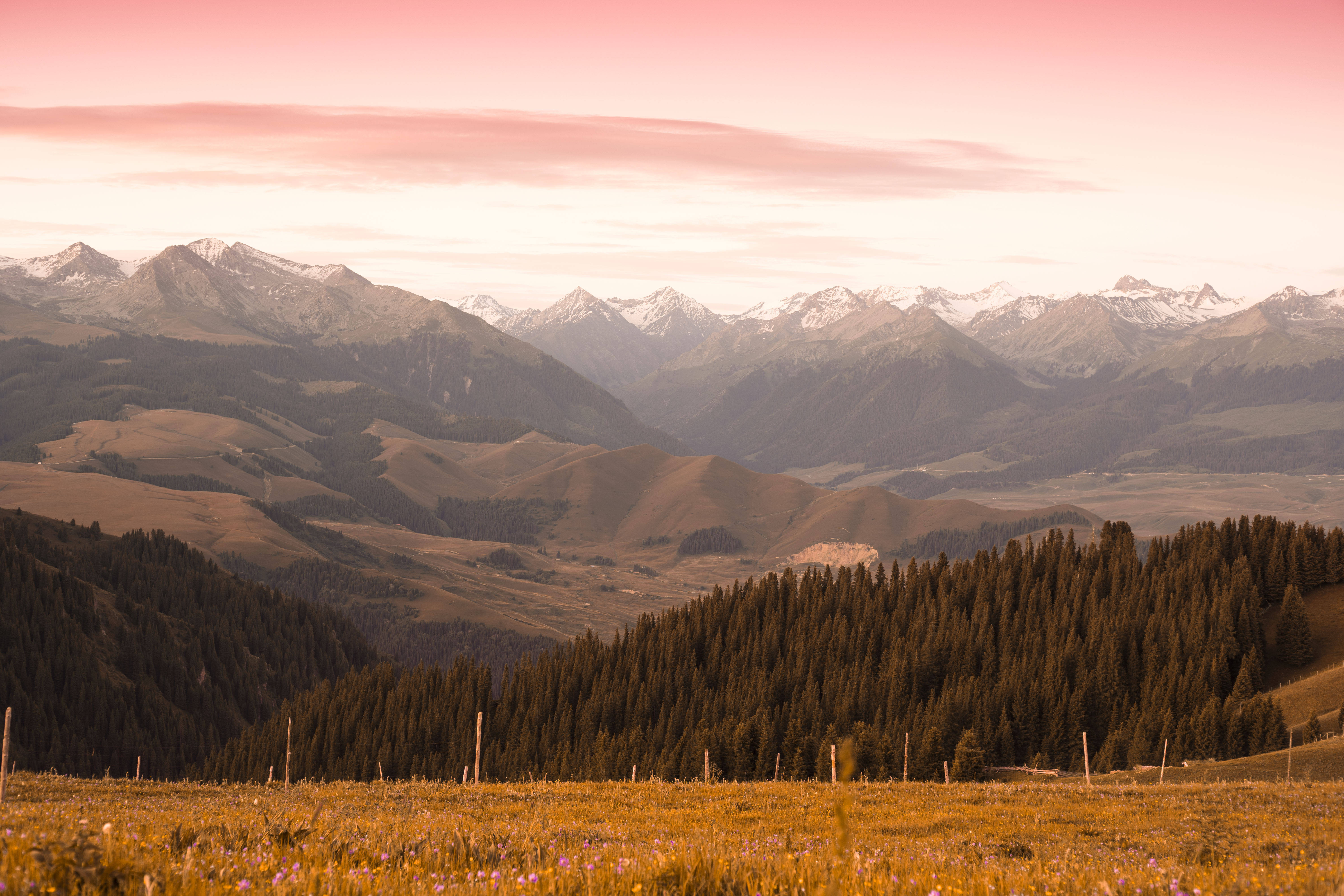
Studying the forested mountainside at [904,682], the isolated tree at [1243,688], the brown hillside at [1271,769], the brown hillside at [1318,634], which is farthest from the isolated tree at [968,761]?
the brown hillside at [1318,634]

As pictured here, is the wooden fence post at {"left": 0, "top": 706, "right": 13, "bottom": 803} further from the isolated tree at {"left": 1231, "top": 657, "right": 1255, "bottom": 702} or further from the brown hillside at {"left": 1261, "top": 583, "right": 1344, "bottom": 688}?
the brown hillside at {"left": 1261, "top": 583, "right": 1344, "bottom": 688}

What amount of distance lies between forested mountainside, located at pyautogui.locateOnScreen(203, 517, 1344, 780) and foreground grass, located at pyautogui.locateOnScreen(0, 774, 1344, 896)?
197 feet

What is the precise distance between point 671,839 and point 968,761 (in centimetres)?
7919

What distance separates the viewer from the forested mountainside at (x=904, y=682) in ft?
391

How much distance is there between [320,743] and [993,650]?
116 metres

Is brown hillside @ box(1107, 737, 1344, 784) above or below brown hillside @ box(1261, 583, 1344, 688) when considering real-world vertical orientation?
above

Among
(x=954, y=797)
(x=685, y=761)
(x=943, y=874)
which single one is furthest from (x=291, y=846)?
(x=685, y=761)

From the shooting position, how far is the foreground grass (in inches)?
506

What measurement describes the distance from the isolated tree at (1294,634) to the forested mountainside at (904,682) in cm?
248

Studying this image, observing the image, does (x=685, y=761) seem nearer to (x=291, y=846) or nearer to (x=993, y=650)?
(x=993, y=650)

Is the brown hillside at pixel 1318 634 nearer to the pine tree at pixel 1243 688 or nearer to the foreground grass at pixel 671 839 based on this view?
the pine tree at pixel 1243 688

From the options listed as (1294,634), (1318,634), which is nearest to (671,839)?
(1294,634)

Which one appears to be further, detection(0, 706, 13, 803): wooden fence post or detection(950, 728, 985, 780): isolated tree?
detection(950, 728, 985, 780): isolated tree

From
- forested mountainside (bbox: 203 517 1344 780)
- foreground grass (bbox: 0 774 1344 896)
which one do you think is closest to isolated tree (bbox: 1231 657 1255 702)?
forested mountainside (bbox: 203 517 1344 780)
